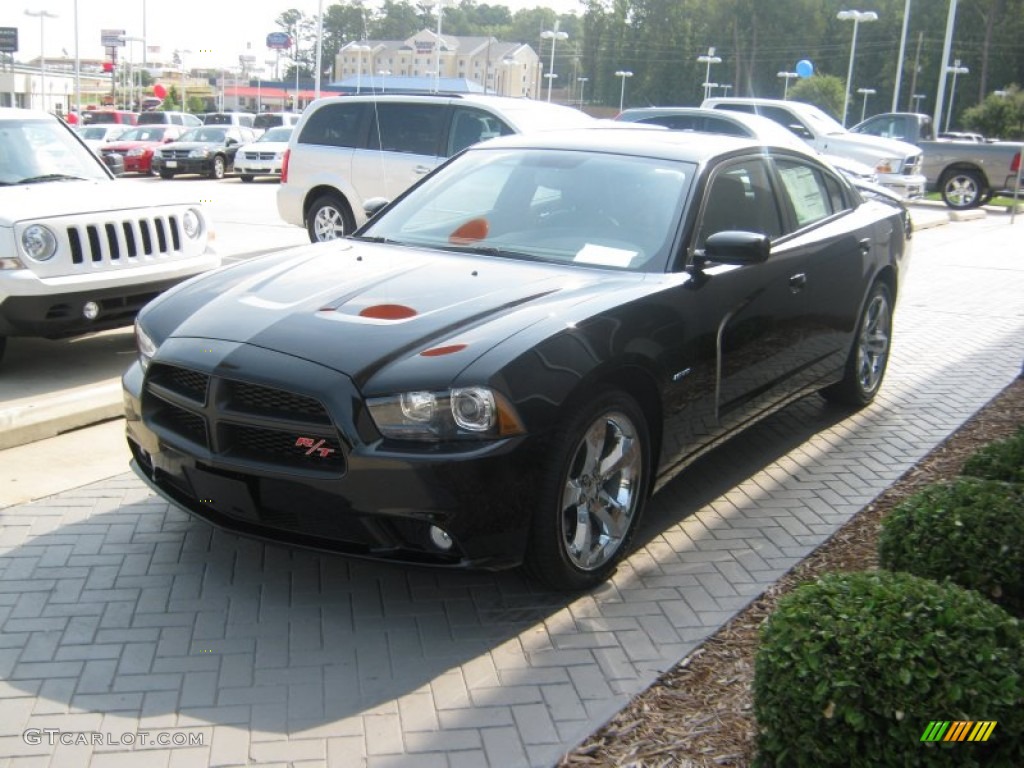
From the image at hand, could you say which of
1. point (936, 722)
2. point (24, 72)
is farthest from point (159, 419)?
point (24, 72)

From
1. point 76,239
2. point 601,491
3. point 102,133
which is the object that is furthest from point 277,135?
point 601,491

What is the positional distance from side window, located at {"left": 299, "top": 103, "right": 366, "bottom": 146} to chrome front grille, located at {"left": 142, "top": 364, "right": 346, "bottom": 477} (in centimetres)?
912

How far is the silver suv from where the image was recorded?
1187 centimetres

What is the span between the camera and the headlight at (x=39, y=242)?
22.4ft

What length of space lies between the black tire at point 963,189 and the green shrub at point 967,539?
21861 mm

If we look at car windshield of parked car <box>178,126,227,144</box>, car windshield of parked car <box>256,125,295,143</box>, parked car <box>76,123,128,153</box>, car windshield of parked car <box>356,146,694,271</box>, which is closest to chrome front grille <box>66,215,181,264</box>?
car windshield of parked car <box>356,146,694,271</box>

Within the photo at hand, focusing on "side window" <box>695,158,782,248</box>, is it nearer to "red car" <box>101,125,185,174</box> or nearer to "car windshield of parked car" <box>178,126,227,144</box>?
"car windshield of parked car" <box>178,126,227,144</box>

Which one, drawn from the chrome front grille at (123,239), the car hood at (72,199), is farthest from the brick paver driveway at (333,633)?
the car hood at (72,199)

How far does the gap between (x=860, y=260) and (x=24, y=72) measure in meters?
62.5

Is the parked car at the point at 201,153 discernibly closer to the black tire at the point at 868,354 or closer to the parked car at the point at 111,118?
the parked car at the point at 111,118

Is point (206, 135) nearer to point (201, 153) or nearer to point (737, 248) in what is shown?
point (201, 153)

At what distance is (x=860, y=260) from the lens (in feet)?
20.6

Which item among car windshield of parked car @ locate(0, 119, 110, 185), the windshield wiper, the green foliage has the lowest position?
the windshield wiper

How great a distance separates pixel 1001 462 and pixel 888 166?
17580mm
